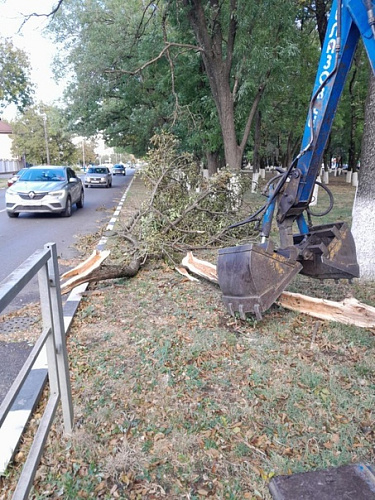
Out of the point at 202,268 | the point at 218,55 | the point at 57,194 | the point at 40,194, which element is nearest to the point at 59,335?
the point at 202,268

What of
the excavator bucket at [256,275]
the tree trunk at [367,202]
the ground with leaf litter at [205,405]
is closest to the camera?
the ground with leaf litter at [205,405]

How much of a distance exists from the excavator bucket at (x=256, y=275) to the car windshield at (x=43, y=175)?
10835 mm

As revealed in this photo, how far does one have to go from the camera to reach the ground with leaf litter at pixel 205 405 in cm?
242

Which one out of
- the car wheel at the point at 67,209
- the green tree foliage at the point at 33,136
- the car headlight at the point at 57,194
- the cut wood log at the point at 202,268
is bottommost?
the car wheel at the point at 67,209

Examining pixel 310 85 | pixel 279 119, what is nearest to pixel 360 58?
pixel 310 85

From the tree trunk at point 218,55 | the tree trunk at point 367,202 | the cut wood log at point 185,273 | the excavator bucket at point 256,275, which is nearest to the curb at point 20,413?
the excavator bucket at point 256,275

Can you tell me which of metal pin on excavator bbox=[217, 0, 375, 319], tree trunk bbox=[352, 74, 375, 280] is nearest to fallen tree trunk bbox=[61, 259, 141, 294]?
metal pin on excavator bbox=[217, 0, 375, 319]

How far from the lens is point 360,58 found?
19.7 metres

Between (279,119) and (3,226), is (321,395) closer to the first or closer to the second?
(3,226)

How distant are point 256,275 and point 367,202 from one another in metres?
2.65

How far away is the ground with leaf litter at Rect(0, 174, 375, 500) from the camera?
2.42m

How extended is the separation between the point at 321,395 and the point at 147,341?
1.80m

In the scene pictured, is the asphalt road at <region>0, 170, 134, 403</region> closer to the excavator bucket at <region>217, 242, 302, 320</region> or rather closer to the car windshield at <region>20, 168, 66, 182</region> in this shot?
the car windshield at <region>20, 168, 66, 182</region>

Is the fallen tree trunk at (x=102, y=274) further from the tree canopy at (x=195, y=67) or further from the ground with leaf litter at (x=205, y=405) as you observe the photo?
the tree canopy at (x=195, y=67)
